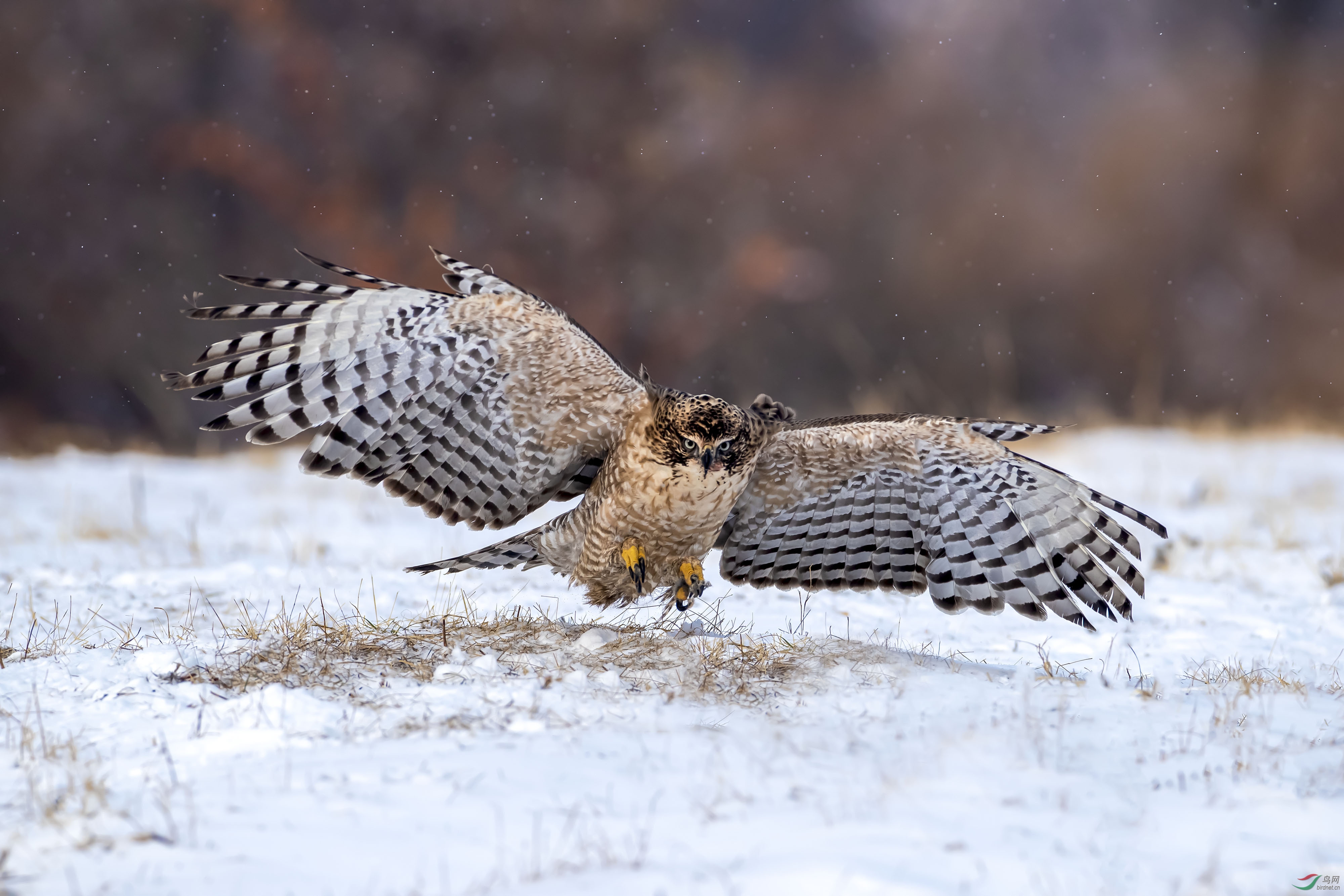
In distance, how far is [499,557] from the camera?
207 inches

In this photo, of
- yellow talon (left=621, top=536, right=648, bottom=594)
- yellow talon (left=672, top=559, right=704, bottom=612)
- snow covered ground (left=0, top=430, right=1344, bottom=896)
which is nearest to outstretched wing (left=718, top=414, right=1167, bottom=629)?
snow covered ground (left=0, top=430, right=1344, bottom=896)

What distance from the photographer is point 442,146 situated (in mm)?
17859

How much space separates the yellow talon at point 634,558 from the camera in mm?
4938

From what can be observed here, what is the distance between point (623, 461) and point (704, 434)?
49 cm

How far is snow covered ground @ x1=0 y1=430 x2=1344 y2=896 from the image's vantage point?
2652mm

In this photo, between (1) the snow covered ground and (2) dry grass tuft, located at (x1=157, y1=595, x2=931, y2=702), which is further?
(2) dry grass tuft, located at (x1=157, y1=595, x2=931, y2=702)

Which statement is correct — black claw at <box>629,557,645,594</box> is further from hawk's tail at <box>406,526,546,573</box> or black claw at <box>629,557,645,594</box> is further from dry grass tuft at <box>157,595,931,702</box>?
hawk's tail at <box>406,526,546,573</box>

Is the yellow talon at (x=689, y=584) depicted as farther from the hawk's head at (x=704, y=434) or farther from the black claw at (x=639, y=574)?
the hawk's head at (x=704, y=434)

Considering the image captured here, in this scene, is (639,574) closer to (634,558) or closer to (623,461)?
(634,558)

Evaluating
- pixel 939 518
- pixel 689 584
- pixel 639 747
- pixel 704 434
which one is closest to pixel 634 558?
pixel 689 584

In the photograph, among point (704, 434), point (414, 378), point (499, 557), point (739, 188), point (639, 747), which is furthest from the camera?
point (739, 188)

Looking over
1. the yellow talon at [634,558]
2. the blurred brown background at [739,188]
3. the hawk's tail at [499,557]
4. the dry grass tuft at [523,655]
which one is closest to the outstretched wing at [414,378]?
the hawk's tail at [499,557]

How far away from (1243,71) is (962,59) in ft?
18.5

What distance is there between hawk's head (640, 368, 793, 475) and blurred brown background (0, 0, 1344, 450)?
8588mm
